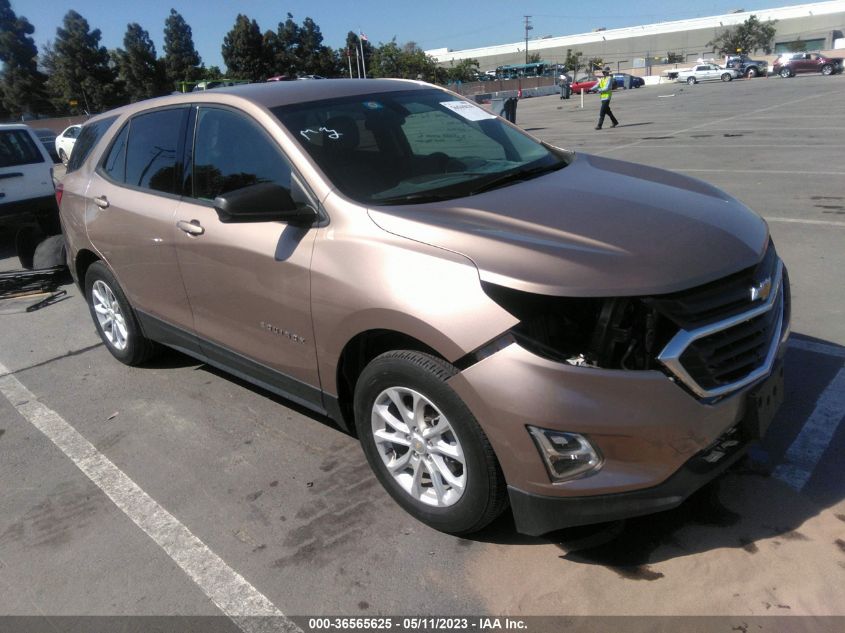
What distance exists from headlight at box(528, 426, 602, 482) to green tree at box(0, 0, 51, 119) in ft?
257

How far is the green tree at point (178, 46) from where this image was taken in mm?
84250

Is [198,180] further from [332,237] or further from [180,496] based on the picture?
[180,496]

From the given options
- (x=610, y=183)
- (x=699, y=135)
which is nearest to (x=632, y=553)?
(x=610, y=183)

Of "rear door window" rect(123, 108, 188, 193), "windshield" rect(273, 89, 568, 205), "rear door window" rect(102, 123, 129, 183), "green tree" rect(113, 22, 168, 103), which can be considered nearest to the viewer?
"windshield" rect(273, 89, 568, 205)

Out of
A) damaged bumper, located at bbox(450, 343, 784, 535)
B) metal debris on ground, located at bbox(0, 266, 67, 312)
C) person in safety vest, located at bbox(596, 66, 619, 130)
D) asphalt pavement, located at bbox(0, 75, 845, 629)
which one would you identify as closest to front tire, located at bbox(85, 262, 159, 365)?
asphalt pavement, located at bbox(0, 75, 845, 629)

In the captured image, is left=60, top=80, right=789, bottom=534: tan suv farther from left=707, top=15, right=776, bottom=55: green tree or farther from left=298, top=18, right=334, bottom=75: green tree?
left=707, top=15, right=776, bottom=55: green tree

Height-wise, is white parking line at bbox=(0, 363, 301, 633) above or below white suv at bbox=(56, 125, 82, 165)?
below

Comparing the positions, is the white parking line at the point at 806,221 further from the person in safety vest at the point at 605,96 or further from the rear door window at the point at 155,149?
the person in safety vest at the point at 605,96

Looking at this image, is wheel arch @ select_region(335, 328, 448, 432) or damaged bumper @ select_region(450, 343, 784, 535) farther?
wheel arch @ select_region(335, 328, 448, 432)

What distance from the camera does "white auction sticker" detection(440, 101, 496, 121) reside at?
3.99 m

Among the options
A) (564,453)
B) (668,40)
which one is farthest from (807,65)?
(668,40)

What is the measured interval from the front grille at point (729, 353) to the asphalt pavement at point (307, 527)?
73 cm

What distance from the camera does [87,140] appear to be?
503 centimetres

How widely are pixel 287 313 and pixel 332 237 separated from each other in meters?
0.48
